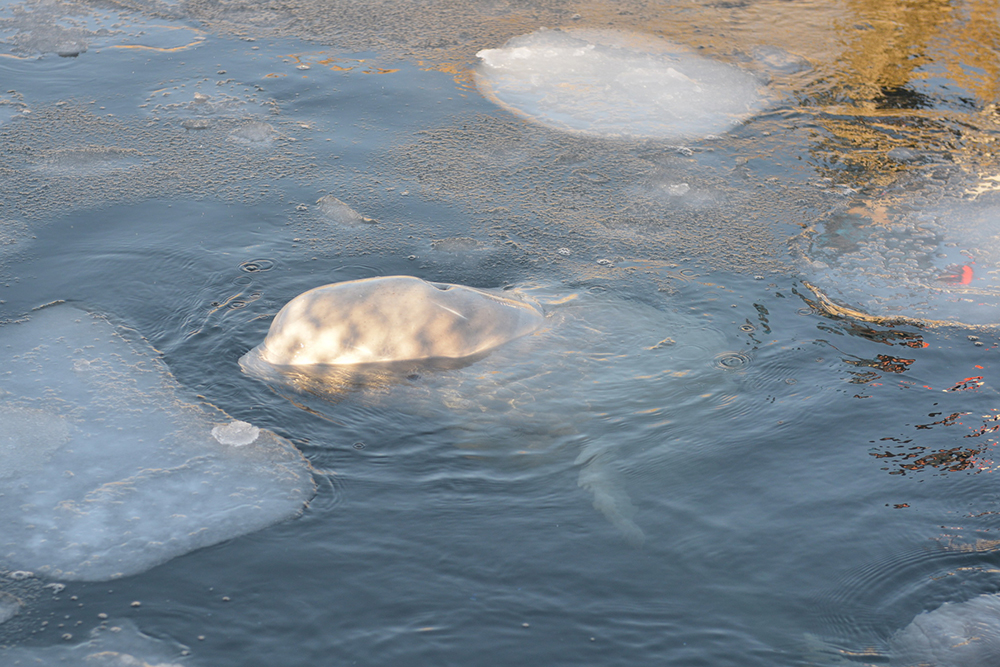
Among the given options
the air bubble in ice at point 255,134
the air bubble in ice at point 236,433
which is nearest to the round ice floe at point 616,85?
the air bubble in ice at point 255,134

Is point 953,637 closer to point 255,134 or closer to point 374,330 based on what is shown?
point 374,330

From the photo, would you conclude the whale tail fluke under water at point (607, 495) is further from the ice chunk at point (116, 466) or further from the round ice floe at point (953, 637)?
the ice chunk at point (116, 466)

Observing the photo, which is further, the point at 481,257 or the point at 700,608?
the point at 481,257

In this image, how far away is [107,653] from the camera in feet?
10.6

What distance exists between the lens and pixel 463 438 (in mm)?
4355

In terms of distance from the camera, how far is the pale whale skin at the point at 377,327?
15.4 ft

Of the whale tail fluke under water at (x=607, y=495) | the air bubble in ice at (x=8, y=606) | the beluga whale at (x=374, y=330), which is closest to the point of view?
the air bubble in ice at (x=8, y=606)

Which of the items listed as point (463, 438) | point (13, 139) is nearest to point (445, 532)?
point (463, 438)

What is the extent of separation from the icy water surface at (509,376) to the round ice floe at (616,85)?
12 centimetres

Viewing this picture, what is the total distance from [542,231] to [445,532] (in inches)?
111

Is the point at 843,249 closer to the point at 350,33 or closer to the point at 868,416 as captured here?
the point at 868,416

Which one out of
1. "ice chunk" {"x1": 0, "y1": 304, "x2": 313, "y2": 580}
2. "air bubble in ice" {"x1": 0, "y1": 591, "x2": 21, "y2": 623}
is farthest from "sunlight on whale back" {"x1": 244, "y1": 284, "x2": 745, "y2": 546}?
"air bubble in ice" {"x1": 0, "y1": 591, "x2": 21, "y2": 623}

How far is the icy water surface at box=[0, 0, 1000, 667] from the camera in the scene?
346 centimetres

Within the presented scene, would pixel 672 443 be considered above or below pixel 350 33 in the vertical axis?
below
